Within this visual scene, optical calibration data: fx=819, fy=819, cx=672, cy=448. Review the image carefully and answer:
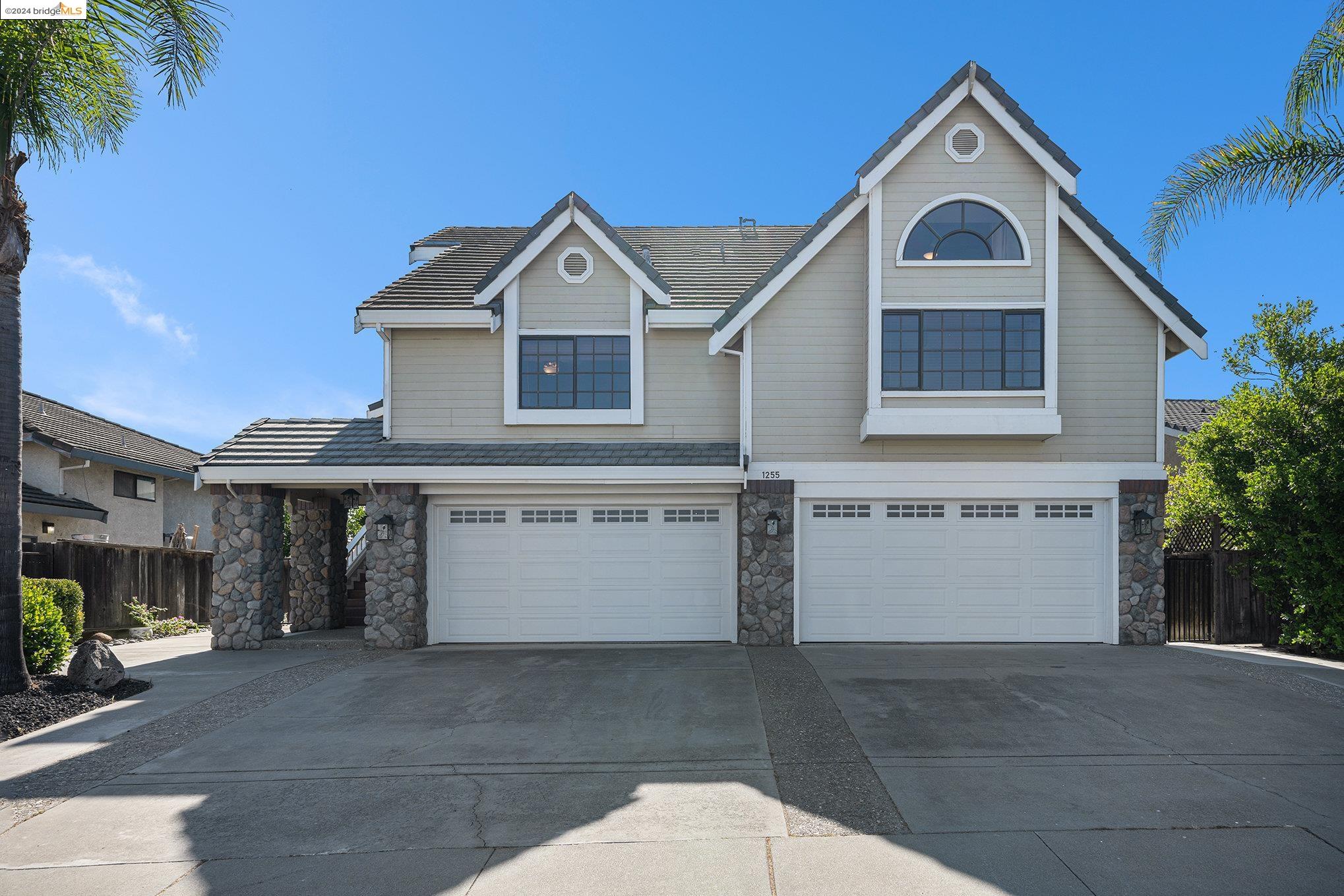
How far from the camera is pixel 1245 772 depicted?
6504 mm

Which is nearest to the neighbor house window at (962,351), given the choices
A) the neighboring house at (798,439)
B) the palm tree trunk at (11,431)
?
the neighboring house at (798,439)

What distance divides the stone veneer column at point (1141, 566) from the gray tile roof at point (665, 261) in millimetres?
6815

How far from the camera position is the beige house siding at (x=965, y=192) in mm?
11742

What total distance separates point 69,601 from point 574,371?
7.99 meters

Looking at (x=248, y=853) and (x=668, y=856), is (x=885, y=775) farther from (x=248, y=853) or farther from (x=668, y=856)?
(x=248, y=853)

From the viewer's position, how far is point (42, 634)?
9.95 metres

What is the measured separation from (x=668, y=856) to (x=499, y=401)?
915cm

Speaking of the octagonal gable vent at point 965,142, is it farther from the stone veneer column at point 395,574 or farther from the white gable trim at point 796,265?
the stone veneer column at point 395,574

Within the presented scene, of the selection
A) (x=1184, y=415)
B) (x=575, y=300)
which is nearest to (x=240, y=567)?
(x=575, y=300)

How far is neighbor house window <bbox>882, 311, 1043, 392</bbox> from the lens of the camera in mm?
11695

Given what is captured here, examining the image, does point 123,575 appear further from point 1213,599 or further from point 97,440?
point 1213,599

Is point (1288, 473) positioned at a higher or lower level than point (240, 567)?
higher

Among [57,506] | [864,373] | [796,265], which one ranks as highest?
[796,265]

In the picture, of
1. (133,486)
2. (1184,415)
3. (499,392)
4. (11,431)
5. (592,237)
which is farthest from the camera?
(1184,415)
